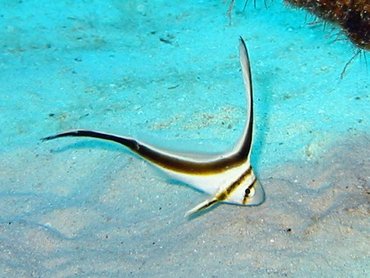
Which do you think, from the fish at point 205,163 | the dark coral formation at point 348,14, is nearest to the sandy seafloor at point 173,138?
the fish at point 205,163

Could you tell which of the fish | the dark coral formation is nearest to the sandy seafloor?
the fish

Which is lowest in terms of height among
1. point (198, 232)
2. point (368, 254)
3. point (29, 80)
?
point (29, 80)

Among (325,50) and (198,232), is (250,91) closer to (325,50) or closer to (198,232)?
(198,232)

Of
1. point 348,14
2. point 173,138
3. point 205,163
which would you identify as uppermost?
point 348,14

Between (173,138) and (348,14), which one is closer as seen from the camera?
(348,14)

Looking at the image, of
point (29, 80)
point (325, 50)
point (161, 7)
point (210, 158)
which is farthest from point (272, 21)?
point (210, 158)

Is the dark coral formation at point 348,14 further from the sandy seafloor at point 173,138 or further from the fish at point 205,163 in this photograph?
the fish at point 205,163

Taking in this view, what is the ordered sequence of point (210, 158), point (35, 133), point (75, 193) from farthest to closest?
point (35, 133) < point (75, 193) < point (210, 158)
